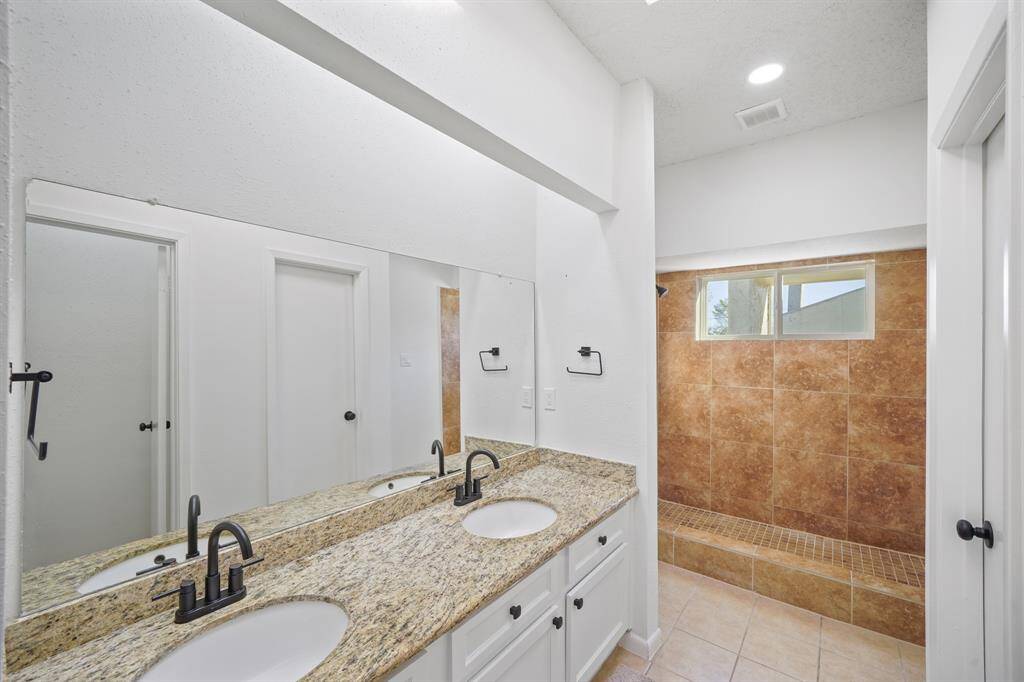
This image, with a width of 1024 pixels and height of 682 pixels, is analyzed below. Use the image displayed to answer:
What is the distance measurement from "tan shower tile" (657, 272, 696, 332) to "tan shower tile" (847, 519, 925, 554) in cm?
164

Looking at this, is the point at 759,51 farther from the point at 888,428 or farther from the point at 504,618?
the point at 504,618

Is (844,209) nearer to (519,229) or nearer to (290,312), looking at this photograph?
(519,229)

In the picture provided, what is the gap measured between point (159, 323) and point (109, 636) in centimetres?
73

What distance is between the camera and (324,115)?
1482mm

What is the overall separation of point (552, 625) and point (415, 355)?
113cm

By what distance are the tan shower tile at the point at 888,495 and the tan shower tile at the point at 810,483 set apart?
0.07m

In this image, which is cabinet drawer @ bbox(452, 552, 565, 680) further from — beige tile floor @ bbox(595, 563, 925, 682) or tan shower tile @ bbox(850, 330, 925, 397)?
tan shower tile @ bbox(850, 330, 925, 397)

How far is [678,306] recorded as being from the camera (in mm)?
3465

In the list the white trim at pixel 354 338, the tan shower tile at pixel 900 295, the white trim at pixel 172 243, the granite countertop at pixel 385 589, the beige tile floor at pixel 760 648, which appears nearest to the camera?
the granite countertop at pixel 385 589

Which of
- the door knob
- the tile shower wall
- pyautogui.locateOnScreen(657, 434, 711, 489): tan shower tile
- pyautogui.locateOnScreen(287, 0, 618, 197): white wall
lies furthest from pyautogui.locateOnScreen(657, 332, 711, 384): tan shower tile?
the door knob

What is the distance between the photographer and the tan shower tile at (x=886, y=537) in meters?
2.60

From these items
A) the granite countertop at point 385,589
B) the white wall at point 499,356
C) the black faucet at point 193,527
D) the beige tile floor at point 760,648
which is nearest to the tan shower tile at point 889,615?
the beige tile floor at point 760,648

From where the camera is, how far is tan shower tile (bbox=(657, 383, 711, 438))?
3.35 metres

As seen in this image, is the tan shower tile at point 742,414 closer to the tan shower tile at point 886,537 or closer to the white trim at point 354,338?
the tan shower tile at point 886,537
